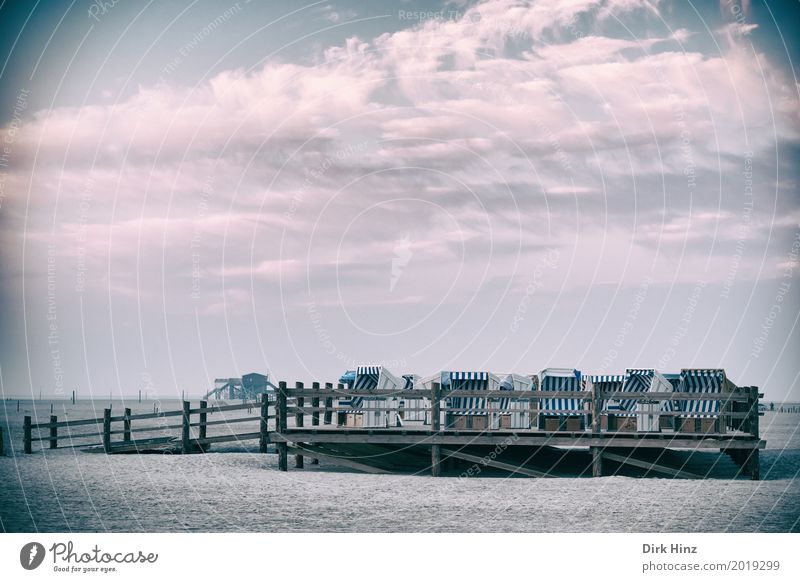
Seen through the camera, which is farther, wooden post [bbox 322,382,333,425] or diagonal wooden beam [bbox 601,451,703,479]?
wooden post [bbox 322,382,333,425]

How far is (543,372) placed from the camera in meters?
24.8

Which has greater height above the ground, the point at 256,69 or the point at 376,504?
the point at 256,69

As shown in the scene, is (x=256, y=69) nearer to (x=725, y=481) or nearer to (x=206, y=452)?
(x=206, y=452)

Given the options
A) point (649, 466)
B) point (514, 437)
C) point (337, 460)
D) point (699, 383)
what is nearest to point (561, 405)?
point (514, 437)

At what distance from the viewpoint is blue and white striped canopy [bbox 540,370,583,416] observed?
78.5ft

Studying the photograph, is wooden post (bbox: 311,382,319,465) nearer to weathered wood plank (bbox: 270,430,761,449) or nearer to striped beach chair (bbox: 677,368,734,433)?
weathered wood plank (bbox: 270,430,761,449)

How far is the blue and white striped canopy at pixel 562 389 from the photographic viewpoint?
78.5ft

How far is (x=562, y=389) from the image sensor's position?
81.1ft

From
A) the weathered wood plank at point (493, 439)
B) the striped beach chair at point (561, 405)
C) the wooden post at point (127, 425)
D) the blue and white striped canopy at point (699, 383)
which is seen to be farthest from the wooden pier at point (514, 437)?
the wooden post at point (127, 425)

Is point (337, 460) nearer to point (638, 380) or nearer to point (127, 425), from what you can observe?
point (127, 425)

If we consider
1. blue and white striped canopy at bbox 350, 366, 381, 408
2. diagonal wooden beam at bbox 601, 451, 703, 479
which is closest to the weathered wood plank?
diagonal wooden beam at bbox 601, 451, 703, 479
